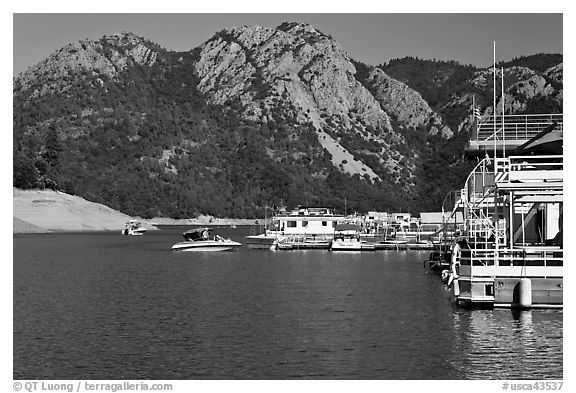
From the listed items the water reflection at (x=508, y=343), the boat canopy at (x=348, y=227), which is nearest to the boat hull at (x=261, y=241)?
the boat canopy at (x=348, y=227)

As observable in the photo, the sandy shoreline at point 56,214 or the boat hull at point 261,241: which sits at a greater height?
the sandy shoreline at point 56,214

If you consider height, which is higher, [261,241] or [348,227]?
[348,227]

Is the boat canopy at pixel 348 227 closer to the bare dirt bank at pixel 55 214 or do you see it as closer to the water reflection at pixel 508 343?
the bare dirt bank at pixel 55 214

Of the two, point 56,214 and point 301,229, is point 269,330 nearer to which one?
point 301,229

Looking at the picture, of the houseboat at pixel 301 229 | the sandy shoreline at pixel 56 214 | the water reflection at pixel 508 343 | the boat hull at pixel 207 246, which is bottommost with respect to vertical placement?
the water reflection at pixel 508 343

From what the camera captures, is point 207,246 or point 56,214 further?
point 56,214

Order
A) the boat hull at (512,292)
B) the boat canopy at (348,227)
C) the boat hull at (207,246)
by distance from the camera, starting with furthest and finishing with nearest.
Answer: the boat canopy at (348,227) → the boat hull at (207,246) → the boat hull at (512,292)

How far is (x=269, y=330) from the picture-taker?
36062mm

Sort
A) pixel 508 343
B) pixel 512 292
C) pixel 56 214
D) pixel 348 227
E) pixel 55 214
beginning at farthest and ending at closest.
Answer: pixel 56 214 → pixel 55 214 → pixel 348 227 → pixel 512 292 → pixel 508 343

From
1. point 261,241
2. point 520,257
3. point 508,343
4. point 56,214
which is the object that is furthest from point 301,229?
point 56,214

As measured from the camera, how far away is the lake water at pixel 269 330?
28156mm

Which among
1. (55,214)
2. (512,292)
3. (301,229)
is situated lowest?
(512,292)

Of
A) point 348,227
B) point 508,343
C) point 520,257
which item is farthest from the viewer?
point 348,227
